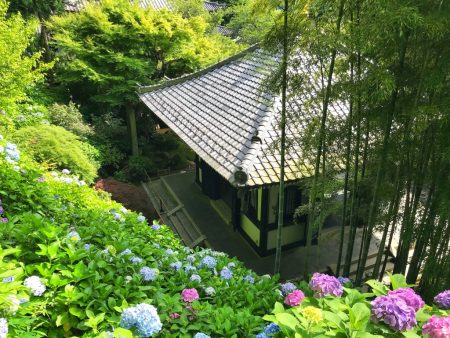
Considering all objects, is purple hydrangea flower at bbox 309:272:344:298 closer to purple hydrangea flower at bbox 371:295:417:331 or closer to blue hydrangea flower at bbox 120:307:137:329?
purple hydrangea flower at bbox 371:295:417:331

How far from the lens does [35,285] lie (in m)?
2.18

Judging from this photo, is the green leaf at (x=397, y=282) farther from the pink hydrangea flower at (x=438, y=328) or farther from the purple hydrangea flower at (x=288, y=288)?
the purple hydrangea flower at (x=288, y=288)

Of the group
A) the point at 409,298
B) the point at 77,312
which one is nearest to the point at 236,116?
the point at 77,312

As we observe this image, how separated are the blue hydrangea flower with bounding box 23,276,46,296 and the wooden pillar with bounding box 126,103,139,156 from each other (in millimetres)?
11274

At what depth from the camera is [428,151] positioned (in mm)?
4375

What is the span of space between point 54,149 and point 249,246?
5.13 meters

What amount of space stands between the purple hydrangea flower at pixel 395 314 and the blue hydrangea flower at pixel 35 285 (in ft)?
6.43

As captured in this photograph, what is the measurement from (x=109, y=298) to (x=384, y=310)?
1.69 meters

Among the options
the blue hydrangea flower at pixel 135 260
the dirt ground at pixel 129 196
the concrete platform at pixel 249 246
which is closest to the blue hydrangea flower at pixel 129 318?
the blue hydrangea flower at pixel 135 260

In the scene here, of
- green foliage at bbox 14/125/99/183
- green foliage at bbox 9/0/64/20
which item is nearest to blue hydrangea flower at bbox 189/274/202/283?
green foliage at bbox 14/125/99/183

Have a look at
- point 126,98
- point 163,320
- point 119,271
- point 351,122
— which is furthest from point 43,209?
point 126,98

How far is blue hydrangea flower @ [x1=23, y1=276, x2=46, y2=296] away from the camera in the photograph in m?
2.16

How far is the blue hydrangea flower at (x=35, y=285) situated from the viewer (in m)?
2.16

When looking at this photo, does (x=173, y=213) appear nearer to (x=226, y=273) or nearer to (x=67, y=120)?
(x=67, y=120)
